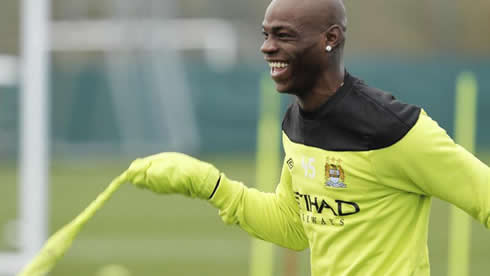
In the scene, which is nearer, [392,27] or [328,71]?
[328,71]

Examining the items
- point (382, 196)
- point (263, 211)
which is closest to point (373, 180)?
point (382, 196)

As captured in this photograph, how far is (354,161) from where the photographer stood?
388cm

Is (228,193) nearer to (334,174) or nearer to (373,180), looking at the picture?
(334,174)

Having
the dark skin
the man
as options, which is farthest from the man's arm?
the dark skin

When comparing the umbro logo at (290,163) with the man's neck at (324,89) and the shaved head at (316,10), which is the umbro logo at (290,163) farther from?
the shaved head at (316,10)

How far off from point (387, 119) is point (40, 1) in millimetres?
5189

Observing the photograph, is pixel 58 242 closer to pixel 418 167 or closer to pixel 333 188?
pixel 333 188

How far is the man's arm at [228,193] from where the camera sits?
4242mm

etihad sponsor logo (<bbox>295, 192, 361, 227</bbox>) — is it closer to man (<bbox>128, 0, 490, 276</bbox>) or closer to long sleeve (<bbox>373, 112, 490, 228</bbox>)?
man (<bbox>128, 0, 490, 276</bbox>)

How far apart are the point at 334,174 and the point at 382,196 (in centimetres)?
20

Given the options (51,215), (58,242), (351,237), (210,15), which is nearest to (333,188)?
(351,237)

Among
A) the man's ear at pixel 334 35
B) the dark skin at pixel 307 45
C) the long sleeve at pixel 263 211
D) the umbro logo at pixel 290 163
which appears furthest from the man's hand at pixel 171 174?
the man's ear at pixel 334 35

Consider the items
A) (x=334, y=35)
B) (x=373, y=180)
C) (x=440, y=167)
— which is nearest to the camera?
(x=440, y=167)

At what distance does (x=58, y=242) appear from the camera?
4.12m
